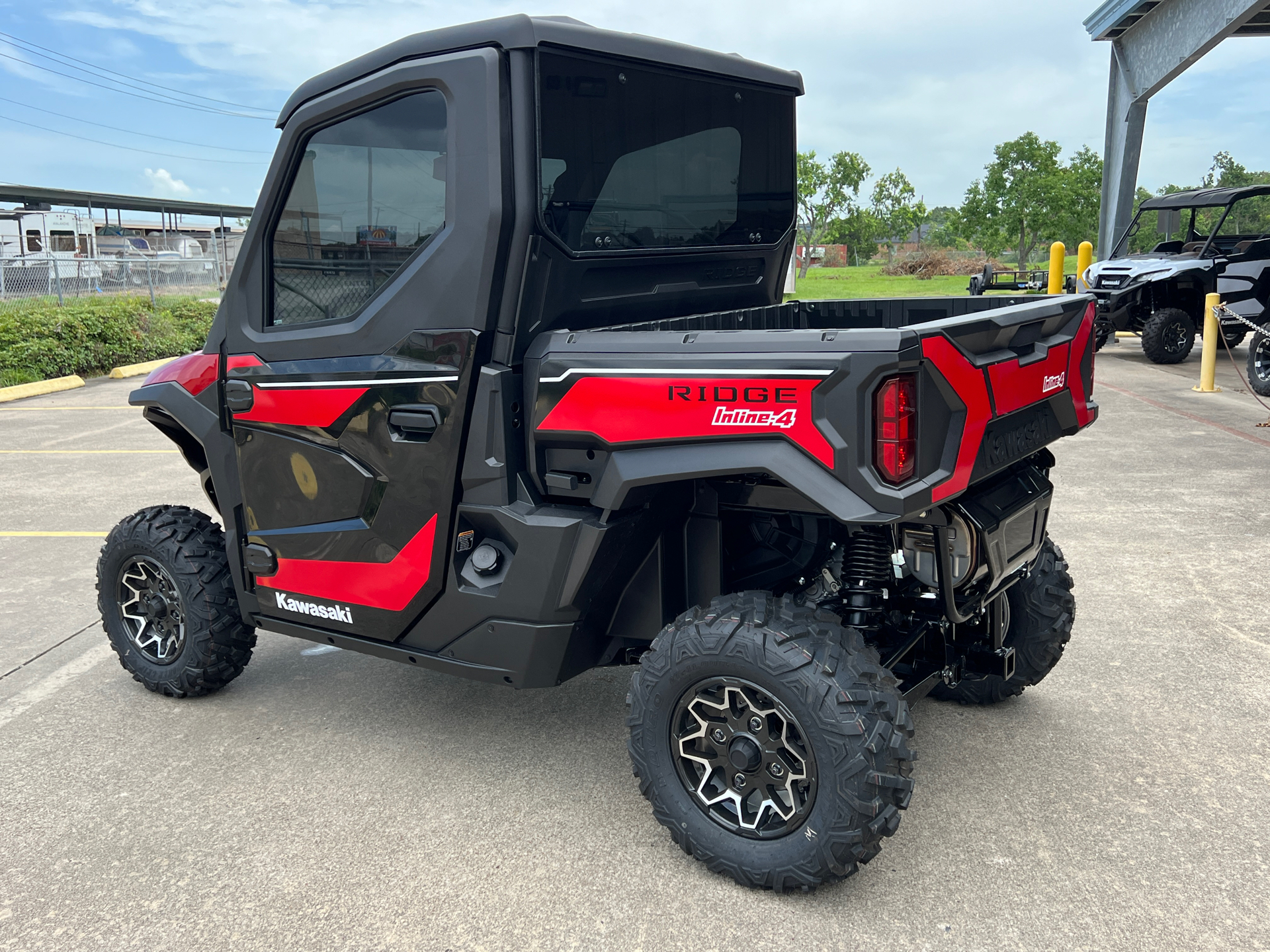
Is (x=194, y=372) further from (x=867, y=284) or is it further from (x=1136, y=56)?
(x=867, y=284)

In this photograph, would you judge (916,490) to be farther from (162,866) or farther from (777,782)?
(162,866)

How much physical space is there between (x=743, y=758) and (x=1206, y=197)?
1441cm

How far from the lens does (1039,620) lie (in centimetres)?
366

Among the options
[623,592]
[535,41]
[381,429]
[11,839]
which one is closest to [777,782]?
[623,592]

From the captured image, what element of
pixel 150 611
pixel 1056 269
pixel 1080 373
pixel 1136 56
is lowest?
pixel 150 611

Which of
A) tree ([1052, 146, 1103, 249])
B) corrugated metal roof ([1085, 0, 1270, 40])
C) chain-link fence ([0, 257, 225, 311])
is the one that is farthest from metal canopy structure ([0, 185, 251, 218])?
tree ([1052, 146, 1103, 249])

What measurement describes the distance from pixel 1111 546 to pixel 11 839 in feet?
17.6

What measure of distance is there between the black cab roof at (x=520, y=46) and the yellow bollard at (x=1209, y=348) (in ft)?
32.8

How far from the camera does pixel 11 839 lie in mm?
3104

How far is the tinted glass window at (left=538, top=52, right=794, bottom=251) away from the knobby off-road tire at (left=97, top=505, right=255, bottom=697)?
199 cm

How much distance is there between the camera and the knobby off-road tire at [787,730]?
100.0 inches

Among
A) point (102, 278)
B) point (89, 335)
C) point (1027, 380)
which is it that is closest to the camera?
point (1027, 380)

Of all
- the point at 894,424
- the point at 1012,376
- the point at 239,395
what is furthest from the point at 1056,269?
the point at 894,424

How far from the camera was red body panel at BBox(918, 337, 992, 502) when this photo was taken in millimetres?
2441
